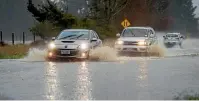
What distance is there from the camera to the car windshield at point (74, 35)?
912 inches

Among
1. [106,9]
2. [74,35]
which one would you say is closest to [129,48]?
[74,35]

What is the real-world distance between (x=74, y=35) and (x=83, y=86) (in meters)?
10.8

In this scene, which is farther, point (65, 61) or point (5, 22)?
point (5, 22)

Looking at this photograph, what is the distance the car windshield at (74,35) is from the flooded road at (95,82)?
15.3 ft

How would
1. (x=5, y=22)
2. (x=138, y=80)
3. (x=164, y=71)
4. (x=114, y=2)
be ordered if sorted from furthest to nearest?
(x=5, y=22) < (x=114, y=2) < (x=164, y=71) < (x=138, y=80)

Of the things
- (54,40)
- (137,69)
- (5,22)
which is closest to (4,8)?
(5,22)

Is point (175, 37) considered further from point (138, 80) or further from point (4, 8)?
point (4, 8)

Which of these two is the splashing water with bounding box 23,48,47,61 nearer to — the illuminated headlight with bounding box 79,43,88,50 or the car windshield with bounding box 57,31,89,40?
the car windshield with bounding box 57,31,89,40

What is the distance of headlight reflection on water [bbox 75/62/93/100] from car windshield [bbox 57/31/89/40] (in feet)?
19.6

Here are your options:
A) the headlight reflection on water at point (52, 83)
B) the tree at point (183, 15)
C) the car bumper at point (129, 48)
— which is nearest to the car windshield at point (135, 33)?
the car bumper at point (129, 48)

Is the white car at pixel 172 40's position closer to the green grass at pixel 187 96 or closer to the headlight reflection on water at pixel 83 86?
the headlight reflection on water at pixel 83 86

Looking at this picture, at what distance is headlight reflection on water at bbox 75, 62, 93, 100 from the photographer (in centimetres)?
1105

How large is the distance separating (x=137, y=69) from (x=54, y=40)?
6221 millimetres

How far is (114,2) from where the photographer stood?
4475cm
